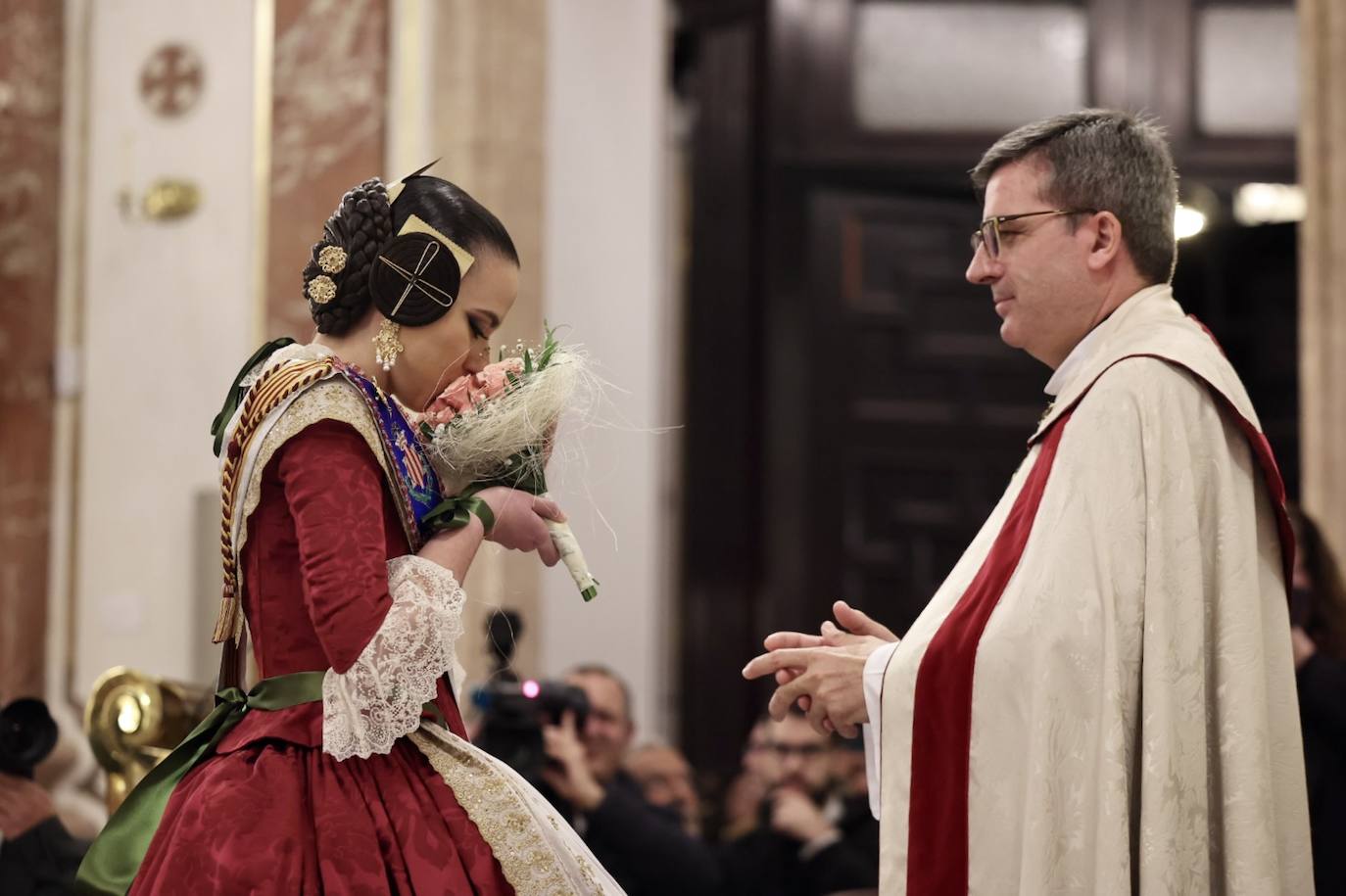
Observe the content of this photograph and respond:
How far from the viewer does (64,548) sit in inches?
250

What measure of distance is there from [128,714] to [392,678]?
106 cm

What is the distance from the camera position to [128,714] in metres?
3.00

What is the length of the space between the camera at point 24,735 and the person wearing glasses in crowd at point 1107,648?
1.33 metres

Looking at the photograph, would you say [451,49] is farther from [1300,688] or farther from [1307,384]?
[1300,688]

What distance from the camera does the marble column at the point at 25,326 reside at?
631 centimetres

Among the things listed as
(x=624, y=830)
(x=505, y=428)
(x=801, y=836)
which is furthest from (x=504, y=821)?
(x=801, y=836)

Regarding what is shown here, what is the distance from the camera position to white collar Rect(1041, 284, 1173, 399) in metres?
2.64

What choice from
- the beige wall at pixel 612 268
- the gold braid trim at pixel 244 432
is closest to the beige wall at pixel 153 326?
the beige wall at pixel 612 268

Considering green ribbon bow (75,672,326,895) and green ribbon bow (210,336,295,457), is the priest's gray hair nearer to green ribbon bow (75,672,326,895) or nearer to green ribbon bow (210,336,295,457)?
green ribbon bow (210,336,295,457)

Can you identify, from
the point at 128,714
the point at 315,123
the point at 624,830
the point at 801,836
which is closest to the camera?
the point at 128,714

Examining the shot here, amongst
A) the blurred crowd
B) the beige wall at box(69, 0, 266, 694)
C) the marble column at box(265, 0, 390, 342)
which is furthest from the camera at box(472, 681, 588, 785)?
the beige wall at box(69, 0, 266, 694)

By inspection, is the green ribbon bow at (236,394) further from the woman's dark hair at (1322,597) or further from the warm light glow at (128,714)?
the woman's dark hair at (1322,597)

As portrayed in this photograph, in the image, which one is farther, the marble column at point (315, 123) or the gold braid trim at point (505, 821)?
the marble column at point (315, 123)

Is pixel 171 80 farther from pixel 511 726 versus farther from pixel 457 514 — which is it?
pixel 457 514
